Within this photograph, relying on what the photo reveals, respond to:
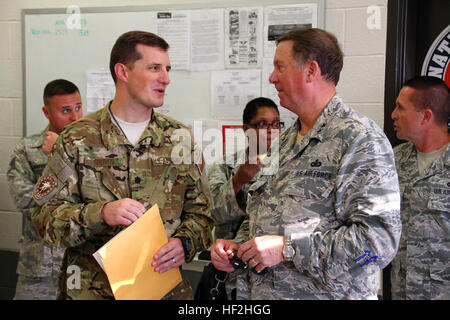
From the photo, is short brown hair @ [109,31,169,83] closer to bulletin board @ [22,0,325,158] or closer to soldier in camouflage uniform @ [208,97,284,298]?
soldier in camouflage uniform @ [208,97,284,298]

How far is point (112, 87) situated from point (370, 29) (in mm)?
1461

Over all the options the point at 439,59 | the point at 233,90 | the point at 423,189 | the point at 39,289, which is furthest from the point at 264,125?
the point at 39,289

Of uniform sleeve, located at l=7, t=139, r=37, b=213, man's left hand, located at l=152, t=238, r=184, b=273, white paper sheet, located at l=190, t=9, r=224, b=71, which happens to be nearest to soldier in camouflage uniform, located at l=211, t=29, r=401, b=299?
man's left hand, located at l=152, t=238, r=184, b=273

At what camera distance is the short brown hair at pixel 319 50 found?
1.21 meters

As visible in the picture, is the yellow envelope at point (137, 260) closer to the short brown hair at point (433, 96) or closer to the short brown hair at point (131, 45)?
the short brown hair at point (131, 45)

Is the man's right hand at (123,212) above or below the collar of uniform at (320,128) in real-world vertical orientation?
below

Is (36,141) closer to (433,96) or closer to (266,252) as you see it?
(266,252)

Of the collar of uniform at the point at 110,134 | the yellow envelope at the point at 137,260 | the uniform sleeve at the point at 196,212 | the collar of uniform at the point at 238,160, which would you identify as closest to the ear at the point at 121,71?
the collar of uniform at the point at 110,134

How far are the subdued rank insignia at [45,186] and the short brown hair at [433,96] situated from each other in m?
1.63

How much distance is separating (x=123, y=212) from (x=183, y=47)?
144 centimetres

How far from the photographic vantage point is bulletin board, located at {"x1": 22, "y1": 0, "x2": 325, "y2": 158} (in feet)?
7.58

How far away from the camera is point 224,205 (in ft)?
5.68
